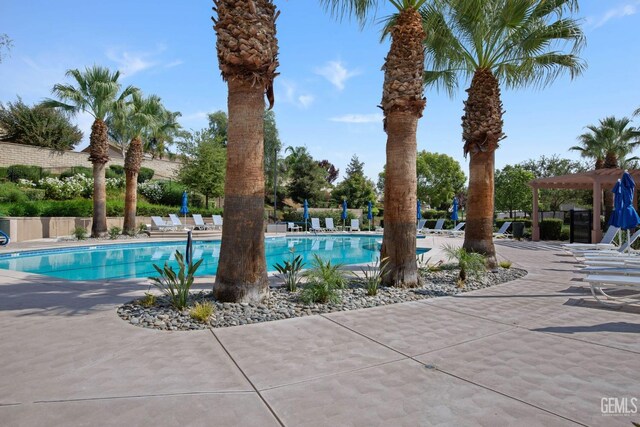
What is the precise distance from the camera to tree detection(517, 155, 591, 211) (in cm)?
3672

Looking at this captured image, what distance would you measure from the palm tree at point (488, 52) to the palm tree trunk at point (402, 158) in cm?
240

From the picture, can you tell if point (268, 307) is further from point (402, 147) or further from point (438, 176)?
point (438, 176)

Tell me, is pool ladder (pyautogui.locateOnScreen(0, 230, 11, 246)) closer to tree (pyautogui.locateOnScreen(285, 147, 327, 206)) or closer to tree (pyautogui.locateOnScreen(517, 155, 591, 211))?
tree (pyautogui.locateOnScreen(285, 147, 327, 206))

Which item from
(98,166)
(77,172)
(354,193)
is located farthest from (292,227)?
(77,172)

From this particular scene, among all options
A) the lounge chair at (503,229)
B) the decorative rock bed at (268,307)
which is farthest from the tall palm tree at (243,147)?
the lounge chair at (503,229)

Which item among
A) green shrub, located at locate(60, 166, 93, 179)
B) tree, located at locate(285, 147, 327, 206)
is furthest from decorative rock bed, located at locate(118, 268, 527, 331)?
tree, located at locate(285, 147, 327, 206)

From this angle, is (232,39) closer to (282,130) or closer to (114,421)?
(114,421)

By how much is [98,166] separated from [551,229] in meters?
23.3

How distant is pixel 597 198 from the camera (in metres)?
16.8

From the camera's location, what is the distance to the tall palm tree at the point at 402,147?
713cm

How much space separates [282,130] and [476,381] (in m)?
41.6

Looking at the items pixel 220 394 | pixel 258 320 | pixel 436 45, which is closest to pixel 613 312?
pixel 258 320

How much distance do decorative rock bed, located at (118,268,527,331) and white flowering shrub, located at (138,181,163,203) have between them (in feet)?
82.8

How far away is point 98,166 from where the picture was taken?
18578 mm
